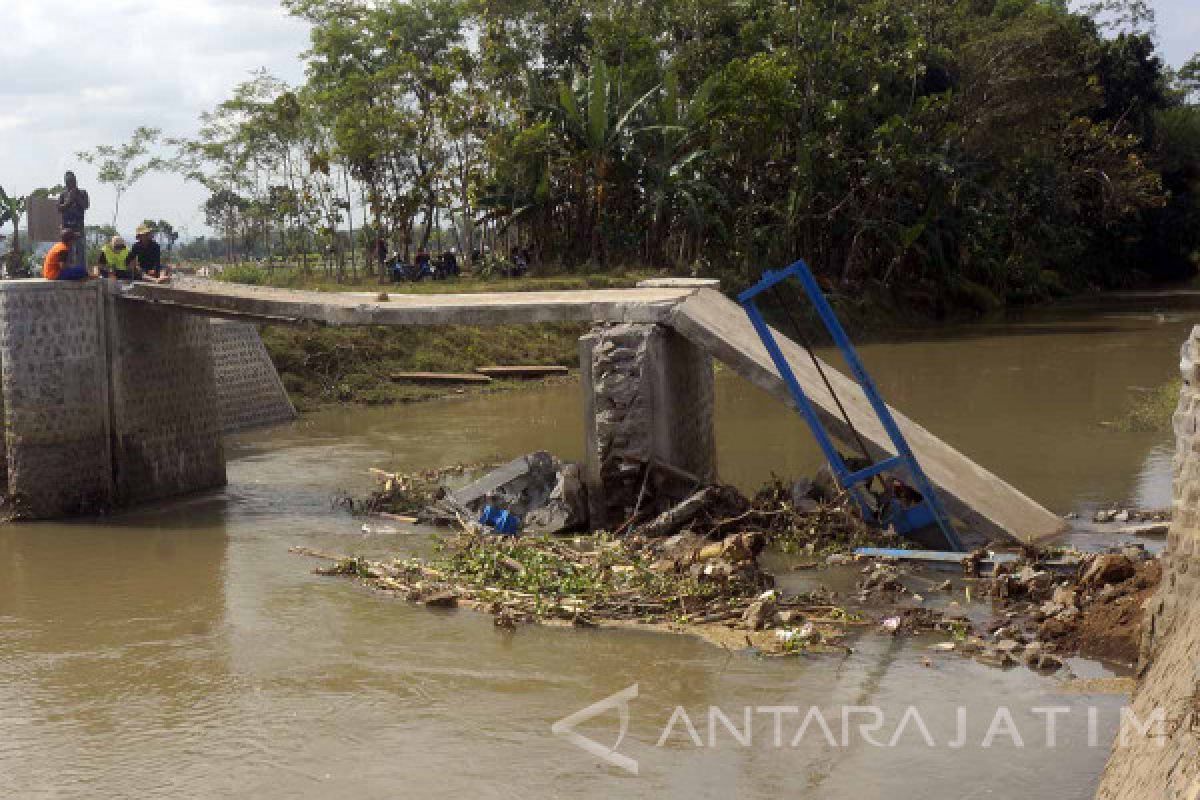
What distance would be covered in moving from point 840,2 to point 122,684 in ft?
86.6

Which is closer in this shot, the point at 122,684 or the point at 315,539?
the point at 122,684

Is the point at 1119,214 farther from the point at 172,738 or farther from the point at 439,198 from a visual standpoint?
the point at 172,738

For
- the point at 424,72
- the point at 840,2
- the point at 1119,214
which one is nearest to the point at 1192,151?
the point at 1119,214

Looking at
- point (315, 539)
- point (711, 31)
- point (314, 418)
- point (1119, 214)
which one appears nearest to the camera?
point (315, 539)

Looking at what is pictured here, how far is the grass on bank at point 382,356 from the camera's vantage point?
1798 centimetres

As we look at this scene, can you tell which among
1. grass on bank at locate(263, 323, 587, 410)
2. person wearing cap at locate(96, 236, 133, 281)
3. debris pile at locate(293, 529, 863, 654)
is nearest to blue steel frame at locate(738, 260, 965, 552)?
debris pile at locate(293, 529, 863, 654)

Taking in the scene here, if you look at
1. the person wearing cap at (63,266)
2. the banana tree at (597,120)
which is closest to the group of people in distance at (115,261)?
the person wearing cap at (63,266)

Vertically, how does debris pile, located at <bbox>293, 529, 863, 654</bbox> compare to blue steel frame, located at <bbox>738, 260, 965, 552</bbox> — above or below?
below

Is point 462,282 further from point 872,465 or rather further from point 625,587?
point 625,587

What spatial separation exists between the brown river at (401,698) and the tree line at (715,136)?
660 inches

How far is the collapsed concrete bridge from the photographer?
30.3 ft

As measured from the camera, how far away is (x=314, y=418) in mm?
16828

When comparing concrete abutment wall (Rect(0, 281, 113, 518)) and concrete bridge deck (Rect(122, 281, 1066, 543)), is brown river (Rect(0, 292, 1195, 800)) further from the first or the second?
concrete bridge deck (Rect(122, 281, 1066, 543))

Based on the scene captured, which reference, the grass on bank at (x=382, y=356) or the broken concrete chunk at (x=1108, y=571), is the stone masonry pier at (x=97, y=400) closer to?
the grass on bank at (x=382, y=356)
